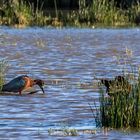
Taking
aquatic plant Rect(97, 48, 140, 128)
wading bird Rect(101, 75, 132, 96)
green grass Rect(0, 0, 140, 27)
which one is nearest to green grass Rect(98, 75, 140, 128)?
aquatic plant Rect(97, 48, 140, 128)

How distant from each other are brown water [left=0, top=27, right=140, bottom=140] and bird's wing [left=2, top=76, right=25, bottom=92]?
0.61ft

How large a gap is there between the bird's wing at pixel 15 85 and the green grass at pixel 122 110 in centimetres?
398

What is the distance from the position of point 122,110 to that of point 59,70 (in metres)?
8.07

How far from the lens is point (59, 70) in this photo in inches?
735

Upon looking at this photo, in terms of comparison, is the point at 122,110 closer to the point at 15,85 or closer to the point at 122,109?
the point at 122,109

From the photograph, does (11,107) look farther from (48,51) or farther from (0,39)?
(0,39)

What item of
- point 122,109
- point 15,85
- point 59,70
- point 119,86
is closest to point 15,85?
point 15,85

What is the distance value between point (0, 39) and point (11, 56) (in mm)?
4905

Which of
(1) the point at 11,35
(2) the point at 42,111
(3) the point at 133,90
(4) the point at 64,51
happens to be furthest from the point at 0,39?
(3) the point at 133,90

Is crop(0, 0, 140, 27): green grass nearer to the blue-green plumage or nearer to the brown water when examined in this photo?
the brown water

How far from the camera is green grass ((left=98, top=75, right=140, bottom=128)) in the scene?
35.0 ft

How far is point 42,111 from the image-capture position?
12562mm

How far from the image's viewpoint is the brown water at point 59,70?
11.4 m

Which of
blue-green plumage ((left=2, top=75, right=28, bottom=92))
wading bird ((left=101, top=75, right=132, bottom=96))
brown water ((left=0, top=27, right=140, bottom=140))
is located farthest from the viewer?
blue-green plumage ((left=2, top=75, right=28, bottom=92))
